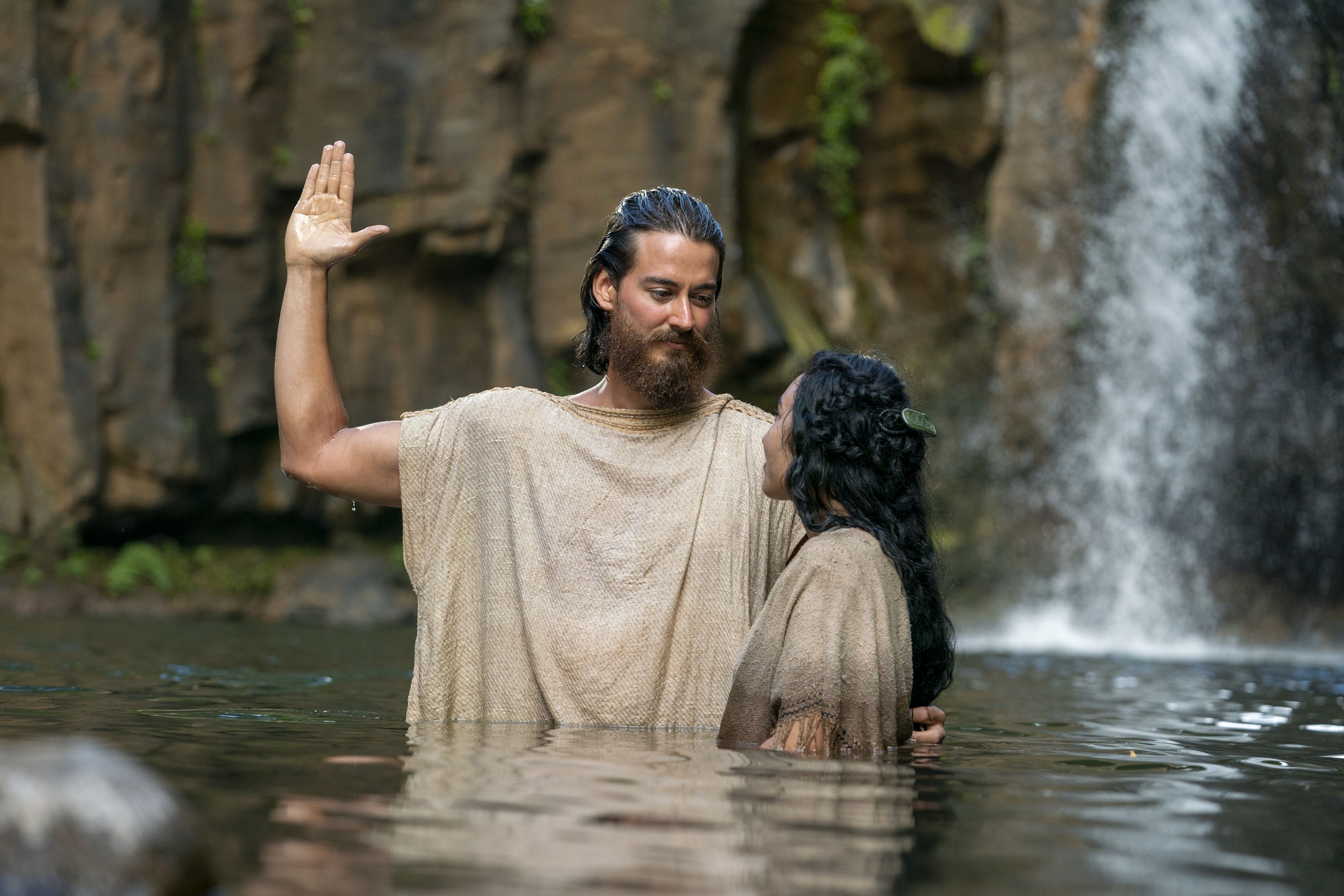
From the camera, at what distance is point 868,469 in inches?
136

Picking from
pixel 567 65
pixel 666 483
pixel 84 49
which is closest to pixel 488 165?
pixel 567 65

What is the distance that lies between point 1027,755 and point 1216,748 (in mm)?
833

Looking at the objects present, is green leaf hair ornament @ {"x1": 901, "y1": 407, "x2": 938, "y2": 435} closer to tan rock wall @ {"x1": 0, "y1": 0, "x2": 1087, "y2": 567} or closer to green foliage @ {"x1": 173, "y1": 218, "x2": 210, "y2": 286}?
tan rock wall @ {"x1": 0, "y1": 0, "x2": 1087, "y2": 567}

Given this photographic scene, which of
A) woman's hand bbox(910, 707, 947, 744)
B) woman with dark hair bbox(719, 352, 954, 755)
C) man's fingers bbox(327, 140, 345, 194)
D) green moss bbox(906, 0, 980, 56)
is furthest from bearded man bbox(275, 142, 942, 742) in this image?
green moss bbox(906, 0, 980, 56)

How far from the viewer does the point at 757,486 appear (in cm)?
409

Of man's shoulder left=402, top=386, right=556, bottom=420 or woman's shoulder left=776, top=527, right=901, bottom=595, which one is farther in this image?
man's shoulder left=402, top=386, right=556, bottom=420

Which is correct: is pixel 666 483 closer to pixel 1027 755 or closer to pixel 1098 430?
pixel 1027 755

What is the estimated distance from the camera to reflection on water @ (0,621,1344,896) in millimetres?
2213

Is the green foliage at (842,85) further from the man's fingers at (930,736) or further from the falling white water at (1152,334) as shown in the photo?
the man's fingers at (930,736)

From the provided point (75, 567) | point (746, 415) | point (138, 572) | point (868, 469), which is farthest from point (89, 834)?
point (75, 567)

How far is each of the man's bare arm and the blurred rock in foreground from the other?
2060 mm

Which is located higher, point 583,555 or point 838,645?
point 583,555

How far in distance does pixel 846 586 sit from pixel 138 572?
13.2 meters

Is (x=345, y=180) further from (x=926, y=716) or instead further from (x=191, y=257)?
(x=191, y=257)
